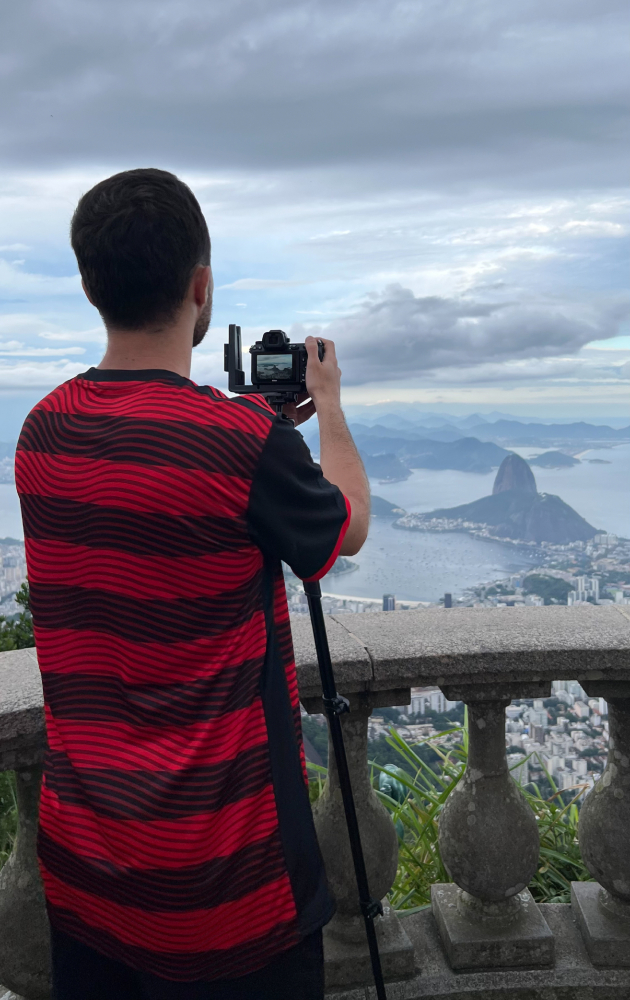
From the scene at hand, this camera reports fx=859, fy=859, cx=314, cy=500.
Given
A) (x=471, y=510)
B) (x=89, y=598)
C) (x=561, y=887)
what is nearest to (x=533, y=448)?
(x=471, y=510)

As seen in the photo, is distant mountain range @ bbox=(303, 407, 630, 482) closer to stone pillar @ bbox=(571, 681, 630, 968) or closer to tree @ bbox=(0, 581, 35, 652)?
tree @ bbox=(0, 581, 35, 652)

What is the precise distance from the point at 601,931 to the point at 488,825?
1.43 feet

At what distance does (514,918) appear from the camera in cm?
224

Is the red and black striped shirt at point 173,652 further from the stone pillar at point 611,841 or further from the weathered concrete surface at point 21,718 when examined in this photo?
the stone pillar at point 611,841

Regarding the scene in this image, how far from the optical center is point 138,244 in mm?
1329

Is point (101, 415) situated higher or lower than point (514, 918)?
higher

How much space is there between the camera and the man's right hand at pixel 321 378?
1562 mm

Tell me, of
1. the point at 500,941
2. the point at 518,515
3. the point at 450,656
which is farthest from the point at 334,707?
the point at 518,515

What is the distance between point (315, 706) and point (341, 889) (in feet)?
1.57

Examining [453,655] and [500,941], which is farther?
[500,941]

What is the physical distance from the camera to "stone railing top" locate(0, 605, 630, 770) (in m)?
1.99

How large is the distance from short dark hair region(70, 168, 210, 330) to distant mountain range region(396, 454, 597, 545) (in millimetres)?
26673

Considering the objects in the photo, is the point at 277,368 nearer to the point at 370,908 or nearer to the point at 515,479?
the point at 370,908

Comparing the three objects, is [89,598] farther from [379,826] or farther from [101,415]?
[379,826]
